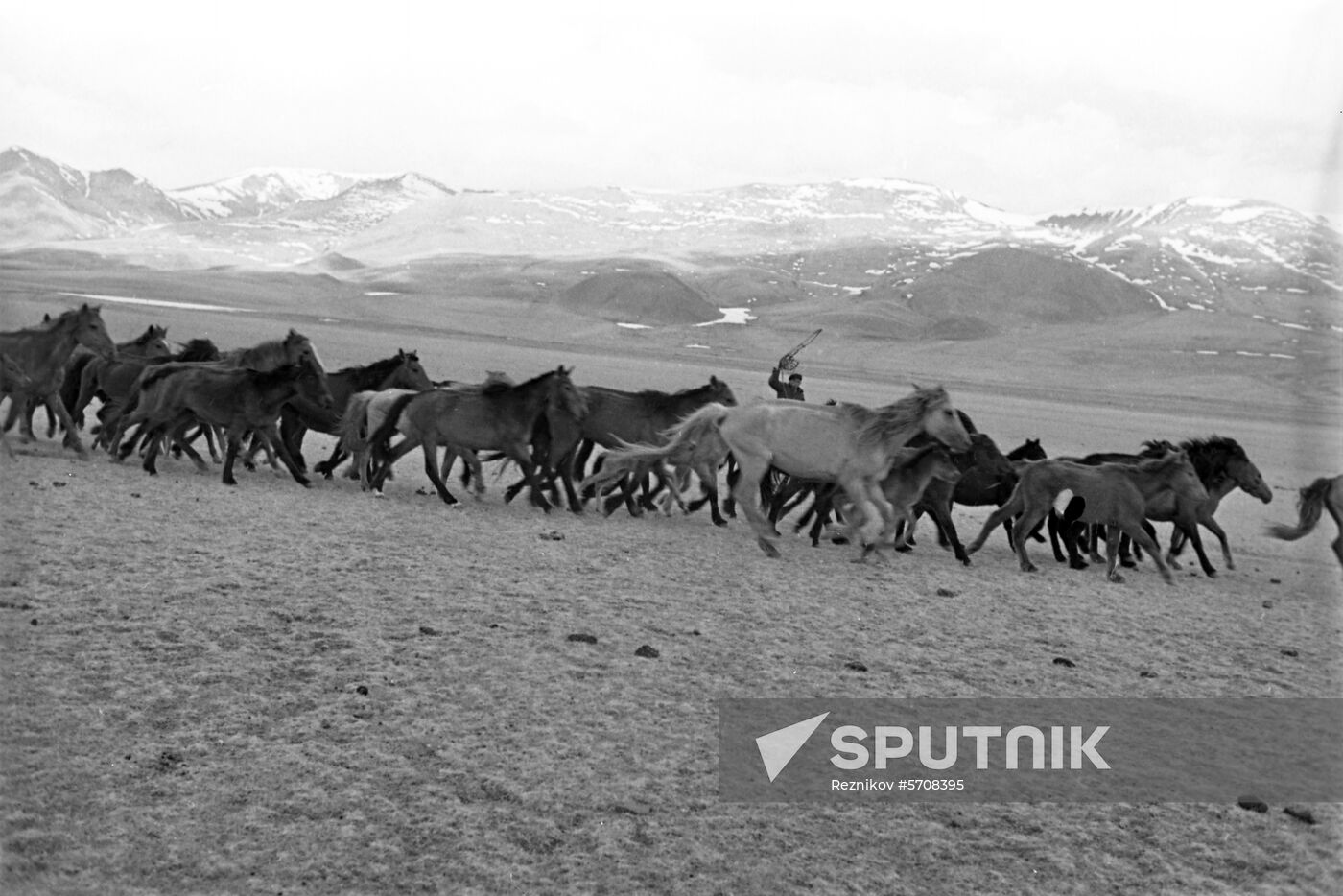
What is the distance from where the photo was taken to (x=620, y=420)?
1115 cm

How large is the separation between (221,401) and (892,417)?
5768mm

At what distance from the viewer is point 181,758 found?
3623 mm

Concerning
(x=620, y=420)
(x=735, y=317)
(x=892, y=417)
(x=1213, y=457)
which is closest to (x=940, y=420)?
(x=892, y=417)

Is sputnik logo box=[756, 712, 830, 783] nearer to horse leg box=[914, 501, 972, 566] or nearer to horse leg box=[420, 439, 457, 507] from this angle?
horse leg box=[914, 501, 972, 566]

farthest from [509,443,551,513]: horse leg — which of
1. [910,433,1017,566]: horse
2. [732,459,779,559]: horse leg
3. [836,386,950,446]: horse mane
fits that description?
[910,433,1017,566]: horse

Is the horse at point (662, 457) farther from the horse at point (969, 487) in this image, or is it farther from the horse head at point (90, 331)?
the horse head at point (90, 331)

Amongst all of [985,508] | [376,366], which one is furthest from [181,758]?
[985,508]

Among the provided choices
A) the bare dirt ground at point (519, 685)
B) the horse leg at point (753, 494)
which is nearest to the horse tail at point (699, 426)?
the horse leg at point (753, 494)

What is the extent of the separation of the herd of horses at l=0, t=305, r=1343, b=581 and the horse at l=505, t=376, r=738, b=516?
2cm

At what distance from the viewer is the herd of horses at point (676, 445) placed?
352 inches

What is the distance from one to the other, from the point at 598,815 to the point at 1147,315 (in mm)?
46786

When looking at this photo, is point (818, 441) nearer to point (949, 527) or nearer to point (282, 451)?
point (949, 527)

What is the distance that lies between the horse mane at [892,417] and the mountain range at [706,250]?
14.6 metres

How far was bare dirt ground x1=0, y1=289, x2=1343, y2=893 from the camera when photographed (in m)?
3.25
